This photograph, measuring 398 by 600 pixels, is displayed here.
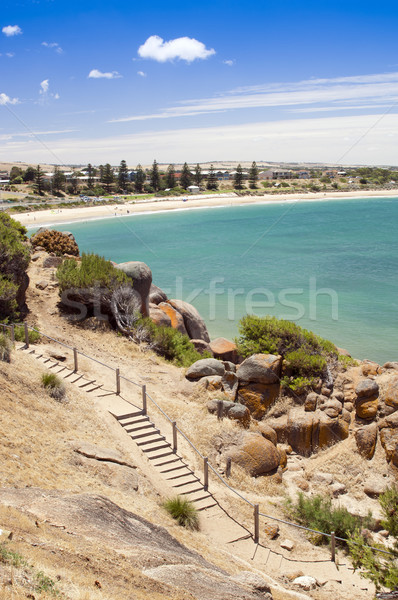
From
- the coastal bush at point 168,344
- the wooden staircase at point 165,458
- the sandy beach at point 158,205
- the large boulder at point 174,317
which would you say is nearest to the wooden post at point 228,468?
the wooden staircase at point 165,458

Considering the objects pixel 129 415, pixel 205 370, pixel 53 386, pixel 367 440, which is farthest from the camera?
pixel 205 370

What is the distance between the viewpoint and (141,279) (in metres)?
24.6

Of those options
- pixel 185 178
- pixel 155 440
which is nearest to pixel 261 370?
pixel 155 440

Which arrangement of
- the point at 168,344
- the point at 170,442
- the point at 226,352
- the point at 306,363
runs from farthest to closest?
the point at 226,352, the point at 168,344, the point at 306,363, the point at 170,442

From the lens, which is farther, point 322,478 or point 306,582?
point 322,478

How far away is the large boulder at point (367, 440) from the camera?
15750mm

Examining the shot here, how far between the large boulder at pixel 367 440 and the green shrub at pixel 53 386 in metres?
9.17

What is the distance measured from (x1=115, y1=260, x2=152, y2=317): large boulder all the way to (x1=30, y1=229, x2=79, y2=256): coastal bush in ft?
28.7

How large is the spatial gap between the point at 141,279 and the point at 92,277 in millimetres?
2449

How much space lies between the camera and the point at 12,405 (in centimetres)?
1284

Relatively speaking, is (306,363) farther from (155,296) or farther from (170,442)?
(155,296)

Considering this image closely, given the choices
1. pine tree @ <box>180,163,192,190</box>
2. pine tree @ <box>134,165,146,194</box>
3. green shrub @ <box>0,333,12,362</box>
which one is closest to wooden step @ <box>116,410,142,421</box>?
green shrub @ <box>0,333,12,362</box>

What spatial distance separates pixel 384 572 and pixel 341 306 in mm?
31869

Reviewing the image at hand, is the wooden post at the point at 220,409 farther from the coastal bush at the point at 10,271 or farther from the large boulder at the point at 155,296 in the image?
the large boulder at the point at 155,296
